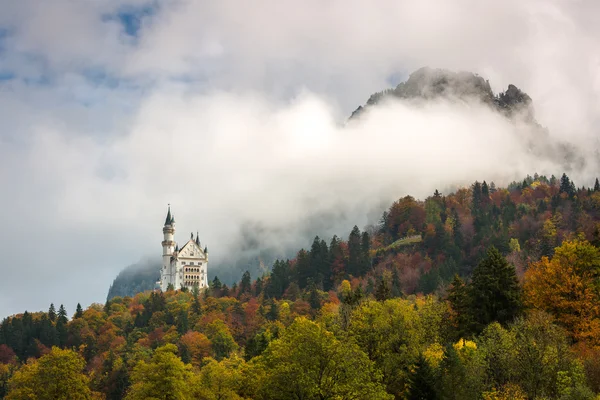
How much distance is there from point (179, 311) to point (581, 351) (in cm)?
10470

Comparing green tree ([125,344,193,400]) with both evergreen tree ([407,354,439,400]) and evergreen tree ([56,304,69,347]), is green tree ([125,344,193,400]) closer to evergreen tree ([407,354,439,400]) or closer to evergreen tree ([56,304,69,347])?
evergreen tree ([407,354,439,400])

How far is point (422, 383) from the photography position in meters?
52.3

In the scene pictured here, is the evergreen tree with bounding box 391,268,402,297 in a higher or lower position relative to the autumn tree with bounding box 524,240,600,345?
higher

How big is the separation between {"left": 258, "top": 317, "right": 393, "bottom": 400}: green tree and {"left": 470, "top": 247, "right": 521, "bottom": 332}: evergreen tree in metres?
18.0

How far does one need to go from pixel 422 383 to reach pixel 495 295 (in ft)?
68.9

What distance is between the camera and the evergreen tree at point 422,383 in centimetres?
5178

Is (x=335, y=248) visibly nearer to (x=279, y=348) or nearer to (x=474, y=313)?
(x=474, y=313)

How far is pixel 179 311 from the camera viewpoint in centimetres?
14650

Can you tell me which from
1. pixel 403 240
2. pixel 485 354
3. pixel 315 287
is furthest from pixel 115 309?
pixel 485 354

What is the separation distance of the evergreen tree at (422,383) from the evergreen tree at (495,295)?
1771cm

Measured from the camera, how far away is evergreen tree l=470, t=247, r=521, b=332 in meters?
68.4

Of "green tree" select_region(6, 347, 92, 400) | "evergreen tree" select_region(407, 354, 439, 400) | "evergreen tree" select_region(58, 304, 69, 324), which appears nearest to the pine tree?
"evergreen tree" select_region(58, 304, 69, 324)

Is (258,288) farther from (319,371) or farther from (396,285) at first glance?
(319,371)

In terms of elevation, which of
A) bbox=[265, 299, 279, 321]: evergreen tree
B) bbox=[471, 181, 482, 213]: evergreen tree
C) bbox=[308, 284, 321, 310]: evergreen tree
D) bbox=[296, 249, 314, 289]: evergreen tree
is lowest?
bbox=[265, 299, 279, 321]: evergreen tree
